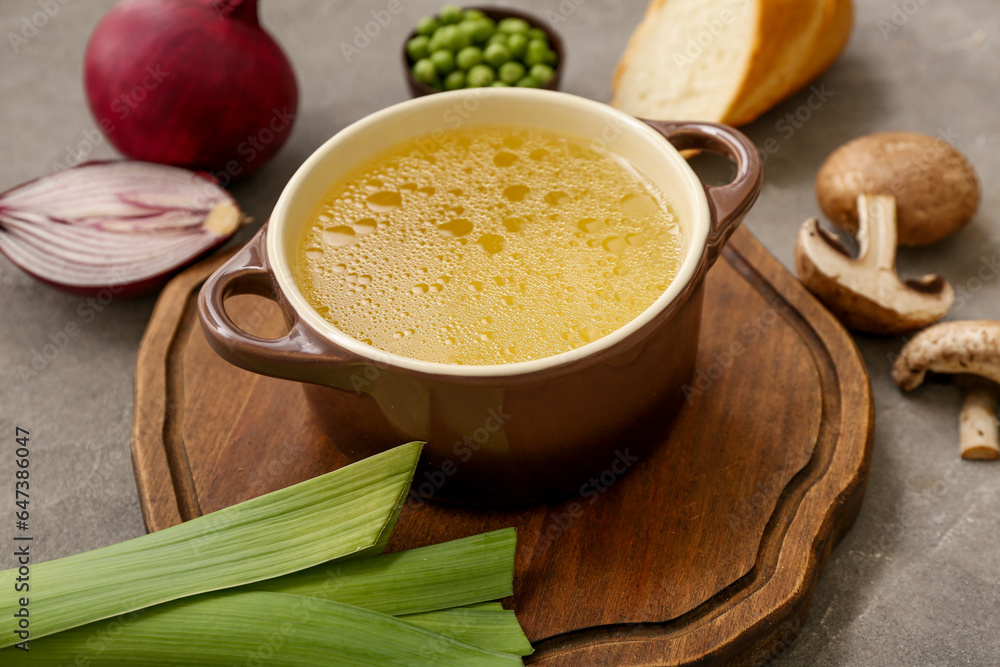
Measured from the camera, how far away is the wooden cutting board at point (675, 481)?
3.86ft

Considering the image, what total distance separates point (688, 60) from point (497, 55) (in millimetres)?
430

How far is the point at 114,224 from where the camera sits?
1709mm

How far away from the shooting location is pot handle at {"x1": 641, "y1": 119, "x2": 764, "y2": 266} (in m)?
1.24

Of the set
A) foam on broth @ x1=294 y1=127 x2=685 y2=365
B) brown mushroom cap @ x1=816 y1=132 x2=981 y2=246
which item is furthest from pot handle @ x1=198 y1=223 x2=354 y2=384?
brown mushroom cap @ x1=816 y1=132 x2=981 y2=246

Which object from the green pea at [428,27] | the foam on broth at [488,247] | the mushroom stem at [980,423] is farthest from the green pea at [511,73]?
the mushroom stem at [980,423]

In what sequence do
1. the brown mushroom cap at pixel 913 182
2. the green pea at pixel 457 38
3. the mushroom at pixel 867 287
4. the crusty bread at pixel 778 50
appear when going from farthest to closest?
the green pea at pixel 457 38, the crusty bread at pixel 778 50, the brown mushroom cap at pixel 913 182, the mushroom at pixel 867 287

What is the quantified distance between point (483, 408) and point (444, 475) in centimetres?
18

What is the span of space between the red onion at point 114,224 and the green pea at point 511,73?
0.66 m

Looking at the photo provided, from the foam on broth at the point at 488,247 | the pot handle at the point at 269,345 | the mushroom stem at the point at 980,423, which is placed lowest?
the mushroom stem at the point at 980,423

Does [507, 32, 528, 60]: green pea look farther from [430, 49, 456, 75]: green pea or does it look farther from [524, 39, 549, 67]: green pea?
[430, 49, 456, 75]: green pea

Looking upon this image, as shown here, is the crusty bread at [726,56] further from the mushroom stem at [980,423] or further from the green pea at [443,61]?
the mushroom stem at [980,423]

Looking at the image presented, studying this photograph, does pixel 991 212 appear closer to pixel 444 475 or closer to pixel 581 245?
pixel 581 245

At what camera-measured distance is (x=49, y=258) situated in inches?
65.8

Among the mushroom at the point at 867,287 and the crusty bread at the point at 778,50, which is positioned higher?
the crusty bread at the point at 778,50
